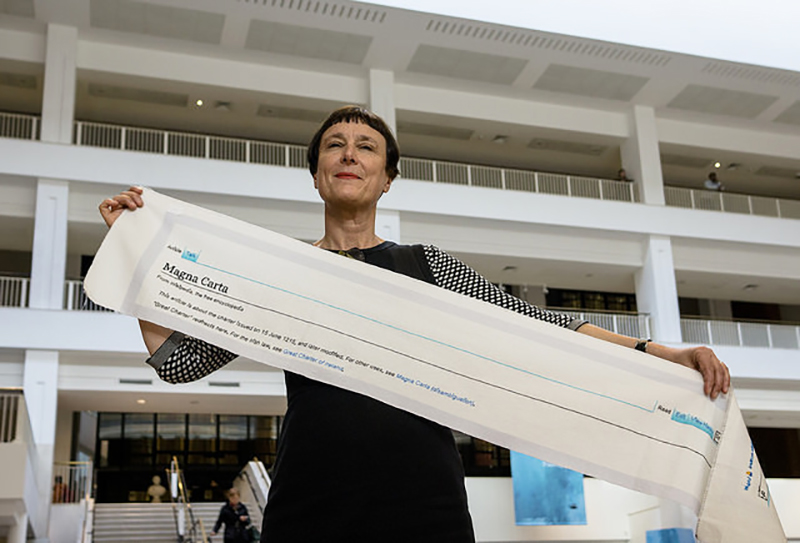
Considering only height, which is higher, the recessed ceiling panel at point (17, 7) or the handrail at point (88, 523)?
the recessed ceiling panel at point (17, 7)

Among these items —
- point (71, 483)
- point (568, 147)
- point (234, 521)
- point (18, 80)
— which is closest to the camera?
point (234, 521)

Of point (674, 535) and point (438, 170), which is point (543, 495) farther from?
point (438, 170)

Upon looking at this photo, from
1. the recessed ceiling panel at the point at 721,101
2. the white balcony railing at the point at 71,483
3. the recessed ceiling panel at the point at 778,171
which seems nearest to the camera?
the white balcony railing at the point at 71,483

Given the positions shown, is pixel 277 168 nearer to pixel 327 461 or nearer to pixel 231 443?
pixel 231 443

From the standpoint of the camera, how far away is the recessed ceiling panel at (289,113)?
2658 cm

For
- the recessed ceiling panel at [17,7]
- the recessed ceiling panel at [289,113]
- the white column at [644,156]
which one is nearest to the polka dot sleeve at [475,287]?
the recessed ceiling panel at [17,7]

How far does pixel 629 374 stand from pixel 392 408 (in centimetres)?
62

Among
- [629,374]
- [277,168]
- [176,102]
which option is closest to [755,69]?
[277,168]

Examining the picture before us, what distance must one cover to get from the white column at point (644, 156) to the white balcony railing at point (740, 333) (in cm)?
375

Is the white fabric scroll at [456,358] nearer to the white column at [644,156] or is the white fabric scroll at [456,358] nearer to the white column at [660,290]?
the white column at [660,290]

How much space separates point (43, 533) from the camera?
2002 centimetres

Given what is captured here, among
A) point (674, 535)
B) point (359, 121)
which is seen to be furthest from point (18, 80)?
point (359, 121)

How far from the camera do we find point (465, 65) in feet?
82.8

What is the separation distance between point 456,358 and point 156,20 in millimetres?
22351
